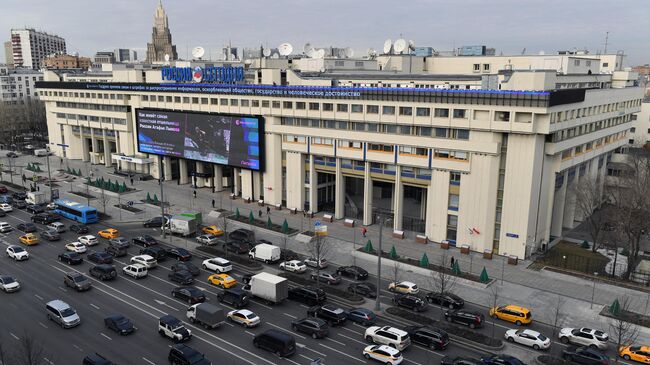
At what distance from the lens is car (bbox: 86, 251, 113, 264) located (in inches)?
2408

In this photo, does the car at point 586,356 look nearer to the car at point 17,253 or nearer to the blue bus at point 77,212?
the car at point 17,253

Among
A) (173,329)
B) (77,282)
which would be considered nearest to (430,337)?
(173,329)

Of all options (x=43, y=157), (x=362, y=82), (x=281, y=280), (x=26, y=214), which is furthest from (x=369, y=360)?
(x=43, y=157)

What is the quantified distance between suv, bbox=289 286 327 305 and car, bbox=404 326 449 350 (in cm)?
1018

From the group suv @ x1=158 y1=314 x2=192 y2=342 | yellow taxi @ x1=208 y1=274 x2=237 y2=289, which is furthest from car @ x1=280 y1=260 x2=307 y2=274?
suv @ x1=158 y1=314 x2=192 y2=342

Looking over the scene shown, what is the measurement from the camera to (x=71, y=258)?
6072 cm

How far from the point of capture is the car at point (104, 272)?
183ft

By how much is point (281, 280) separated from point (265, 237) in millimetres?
23166

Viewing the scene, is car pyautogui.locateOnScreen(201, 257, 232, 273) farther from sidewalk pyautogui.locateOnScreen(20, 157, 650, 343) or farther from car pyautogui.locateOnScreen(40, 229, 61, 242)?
car pyautogui.locateOnScreen(40, 229, 61, 242)

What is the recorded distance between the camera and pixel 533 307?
50562 millimetres

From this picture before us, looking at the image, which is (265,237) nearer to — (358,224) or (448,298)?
(358,224)

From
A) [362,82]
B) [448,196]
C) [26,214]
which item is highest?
[362,82]

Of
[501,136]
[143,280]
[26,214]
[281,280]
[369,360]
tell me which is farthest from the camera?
[26,214]

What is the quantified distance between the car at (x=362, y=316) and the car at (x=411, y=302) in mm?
3589
